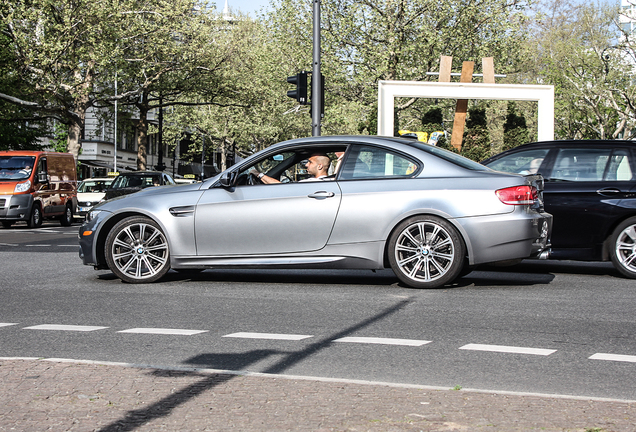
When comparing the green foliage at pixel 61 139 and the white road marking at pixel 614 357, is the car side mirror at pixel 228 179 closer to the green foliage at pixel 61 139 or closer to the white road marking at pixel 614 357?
the white road marking at pixel 614 357

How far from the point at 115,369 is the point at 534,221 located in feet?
16.0

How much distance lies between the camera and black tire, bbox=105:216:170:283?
9.05 metres

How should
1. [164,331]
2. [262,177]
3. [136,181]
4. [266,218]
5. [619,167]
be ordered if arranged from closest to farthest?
[164,331] < [266,218] < [262,177] < [619,167] < [136,181]

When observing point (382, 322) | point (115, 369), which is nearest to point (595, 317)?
point (382, 322)

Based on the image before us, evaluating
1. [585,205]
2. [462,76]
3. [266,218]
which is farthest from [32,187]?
[585,205]

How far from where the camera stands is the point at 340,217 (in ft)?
27.9

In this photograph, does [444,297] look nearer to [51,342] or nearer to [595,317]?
[595,317]

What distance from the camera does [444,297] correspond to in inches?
316

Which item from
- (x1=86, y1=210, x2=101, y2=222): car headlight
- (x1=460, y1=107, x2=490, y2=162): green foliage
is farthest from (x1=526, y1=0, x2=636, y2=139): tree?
(x1=86, y1=210, x2=101, y2=222): car headlight

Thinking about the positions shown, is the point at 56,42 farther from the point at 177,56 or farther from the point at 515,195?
the point at 515,195

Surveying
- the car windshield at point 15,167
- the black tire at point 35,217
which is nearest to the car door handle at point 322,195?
the black tire at point 35,217

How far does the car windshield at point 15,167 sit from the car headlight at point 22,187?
8.2 inches

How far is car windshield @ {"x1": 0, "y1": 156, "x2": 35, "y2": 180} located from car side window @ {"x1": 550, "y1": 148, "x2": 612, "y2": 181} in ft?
59.4

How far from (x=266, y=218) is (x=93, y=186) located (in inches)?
990
